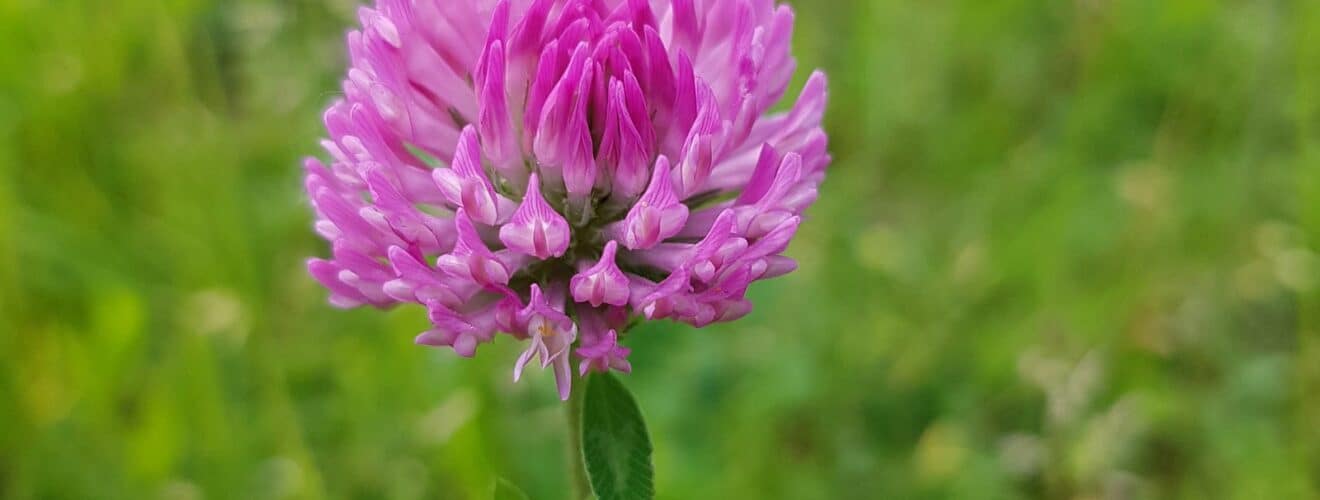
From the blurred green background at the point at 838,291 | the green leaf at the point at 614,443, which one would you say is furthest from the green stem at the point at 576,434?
the blurred green background at the point at 838,291

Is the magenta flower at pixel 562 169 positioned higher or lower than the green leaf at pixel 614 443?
higher

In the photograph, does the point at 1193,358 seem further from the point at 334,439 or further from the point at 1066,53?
→ the point at 334,439

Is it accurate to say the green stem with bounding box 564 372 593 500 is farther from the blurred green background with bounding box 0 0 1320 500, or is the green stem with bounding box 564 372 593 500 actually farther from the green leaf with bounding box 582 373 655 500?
the blurred green background with bounding box 0 0 1320 500

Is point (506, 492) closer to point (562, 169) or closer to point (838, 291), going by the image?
point (562, 169)

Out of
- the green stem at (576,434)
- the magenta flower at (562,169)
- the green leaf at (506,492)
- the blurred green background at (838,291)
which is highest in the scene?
the blurred green background at (838,291)

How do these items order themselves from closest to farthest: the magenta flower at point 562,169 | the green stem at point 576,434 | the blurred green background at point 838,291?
the magenta flower at point 562,169 → the green stem at point 576,434 → the blurred green background at point 838,291

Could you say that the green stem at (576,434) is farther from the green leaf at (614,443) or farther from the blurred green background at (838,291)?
the blurred green background at (838,291)
